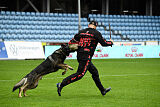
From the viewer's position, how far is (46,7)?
1480 inches

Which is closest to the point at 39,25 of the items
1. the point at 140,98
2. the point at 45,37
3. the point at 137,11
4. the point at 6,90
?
the point at 45,37

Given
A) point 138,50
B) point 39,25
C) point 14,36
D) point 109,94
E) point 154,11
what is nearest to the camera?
point 109,94

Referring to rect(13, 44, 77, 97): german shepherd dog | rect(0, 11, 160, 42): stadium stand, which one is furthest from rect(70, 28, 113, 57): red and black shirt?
rect(0, 11, 160, 42): stadium stand

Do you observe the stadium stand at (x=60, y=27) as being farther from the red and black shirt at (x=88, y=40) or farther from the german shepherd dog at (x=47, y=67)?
the red and black shirt at (x=88, y=40)

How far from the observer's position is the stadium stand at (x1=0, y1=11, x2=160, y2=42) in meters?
31.2

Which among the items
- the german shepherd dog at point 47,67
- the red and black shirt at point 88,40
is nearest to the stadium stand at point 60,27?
the german shepherd dog at point 47,67

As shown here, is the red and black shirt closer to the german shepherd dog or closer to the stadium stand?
the german shepherd dog

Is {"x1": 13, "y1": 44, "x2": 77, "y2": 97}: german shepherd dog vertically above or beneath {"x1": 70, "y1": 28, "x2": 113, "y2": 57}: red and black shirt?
beneath

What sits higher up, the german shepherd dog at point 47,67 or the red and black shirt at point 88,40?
the red and black shirt at point 88,40

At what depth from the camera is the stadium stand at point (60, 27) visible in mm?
31219

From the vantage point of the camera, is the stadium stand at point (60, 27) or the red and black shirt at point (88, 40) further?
the stadium stand at point (60, 27)

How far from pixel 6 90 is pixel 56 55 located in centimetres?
227

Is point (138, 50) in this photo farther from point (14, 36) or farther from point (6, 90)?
point (6, 90)

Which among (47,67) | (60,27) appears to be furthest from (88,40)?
(60,27)
